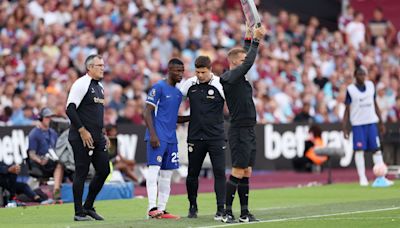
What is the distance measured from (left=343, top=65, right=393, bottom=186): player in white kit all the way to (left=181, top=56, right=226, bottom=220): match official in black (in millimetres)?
8562

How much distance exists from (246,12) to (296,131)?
14.8m

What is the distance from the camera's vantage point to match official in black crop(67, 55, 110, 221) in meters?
17.6

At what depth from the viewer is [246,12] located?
17.5 m

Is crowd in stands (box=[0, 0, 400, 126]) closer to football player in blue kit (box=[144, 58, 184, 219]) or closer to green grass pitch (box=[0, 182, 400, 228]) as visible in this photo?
green grass pitch (box=[0, 182, 400, 228])

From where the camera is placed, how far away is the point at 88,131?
1761 cm

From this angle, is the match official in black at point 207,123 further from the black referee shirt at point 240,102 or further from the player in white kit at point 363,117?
the player in white kit at point 363,117

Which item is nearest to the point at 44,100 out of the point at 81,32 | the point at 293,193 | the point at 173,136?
the point at 81,32

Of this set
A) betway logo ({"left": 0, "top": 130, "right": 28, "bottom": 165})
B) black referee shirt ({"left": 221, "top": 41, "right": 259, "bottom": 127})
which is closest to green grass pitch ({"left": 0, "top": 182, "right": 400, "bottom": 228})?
black referee shirt ({"left": 221, "top": 41, "right": 259, "bottom": 127})

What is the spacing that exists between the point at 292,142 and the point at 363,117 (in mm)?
6472

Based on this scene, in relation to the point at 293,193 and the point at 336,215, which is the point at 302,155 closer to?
the point at 293,193

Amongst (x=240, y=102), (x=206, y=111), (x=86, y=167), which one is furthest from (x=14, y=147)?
(x=240, y=102)

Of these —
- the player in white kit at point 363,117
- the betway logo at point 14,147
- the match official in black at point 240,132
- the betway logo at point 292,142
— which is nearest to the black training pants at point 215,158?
the match official in black at point 240,132

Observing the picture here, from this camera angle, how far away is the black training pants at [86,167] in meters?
17.7

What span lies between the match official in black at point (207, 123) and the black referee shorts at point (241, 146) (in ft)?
1.58
